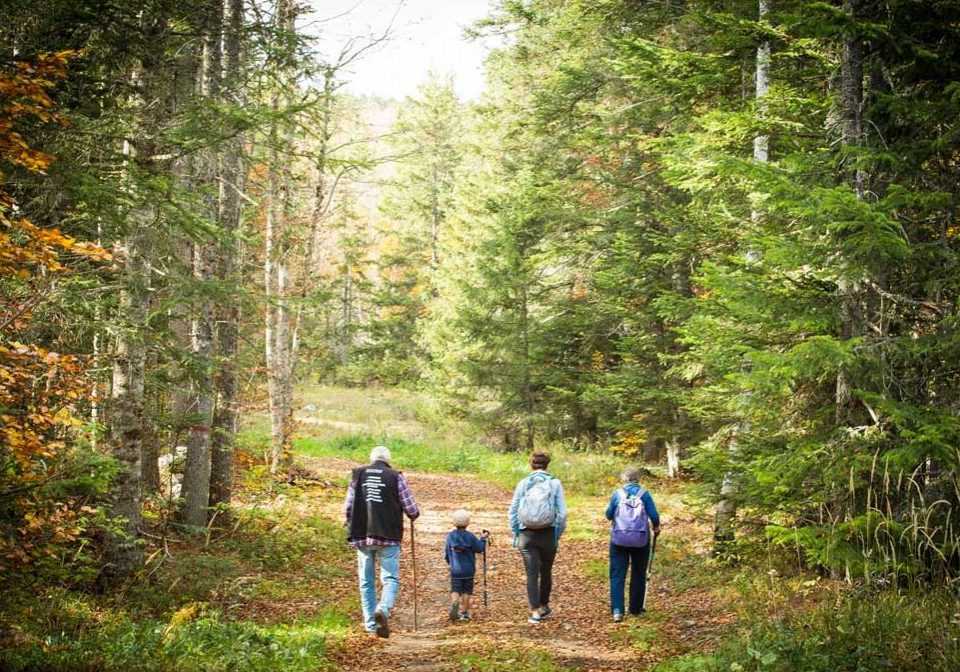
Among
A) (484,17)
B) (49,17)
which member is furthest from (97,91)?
(484,17)

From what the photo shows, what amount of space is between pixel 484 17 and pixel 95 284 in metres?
12.2

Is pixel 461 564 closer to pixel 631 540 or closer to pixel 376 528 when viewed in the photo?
pixel 376 528

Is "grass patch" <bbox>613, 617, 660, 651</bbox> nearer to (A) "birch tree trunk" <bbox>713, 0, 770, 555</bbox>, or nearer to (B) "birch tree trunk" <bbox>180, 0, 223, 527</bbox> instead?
(A) "birch tree trunk" <bbox>713, 0, 770, 555</bbox>

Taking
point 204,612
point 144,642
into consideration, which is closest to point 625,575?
point 204,612

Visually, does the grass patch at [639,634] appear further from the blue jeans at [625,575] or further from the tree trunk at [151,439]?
the tree trunk at [151,439]

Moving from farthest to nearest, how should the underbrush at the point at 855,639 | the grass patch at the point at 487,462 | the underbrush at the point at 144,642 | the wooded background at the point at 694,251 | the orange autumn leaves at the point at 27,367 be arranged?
1. the grass patch at the point at 487,462
2. the wooded background at the point at 694,251
3. the orange autumn leaves at the point at 27,367
4. the underbrush at the point at 144,642
5. the underbrush at the point at 855,639

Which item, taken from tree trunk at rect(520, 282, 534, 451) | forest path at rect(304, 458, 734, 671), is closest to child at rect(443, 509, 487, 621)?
forest path at rect(304, 458, 734, 671)

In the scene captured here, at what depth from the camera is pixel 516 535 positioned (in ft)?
29.2

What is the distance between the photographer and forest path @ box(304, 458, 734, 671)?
705 cm

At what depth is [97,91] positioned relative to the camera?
25.2 ft

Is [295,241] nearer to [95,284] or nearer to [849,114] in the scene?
[95,284]

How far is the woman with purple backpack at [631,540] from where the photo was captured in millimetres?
8430

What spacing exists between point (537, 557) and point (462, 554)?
96 cm

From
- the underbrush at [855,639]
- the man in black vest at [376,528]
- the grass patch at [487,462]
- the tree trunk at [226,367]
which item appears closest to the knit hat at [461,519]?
the man in black vest at [376,528]
